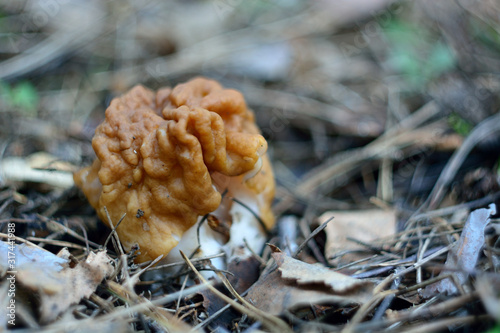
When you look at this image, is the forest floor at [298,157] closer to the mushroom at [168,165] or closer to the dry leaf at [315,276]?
the dry leaf at [315,276]

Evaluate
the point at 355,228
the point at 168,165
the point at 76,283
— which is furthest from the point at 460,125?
the point at 76,283

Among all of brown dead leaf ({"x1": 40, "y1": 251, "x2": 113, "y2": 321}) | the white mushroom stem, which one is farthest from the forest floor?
the white mushroom stem

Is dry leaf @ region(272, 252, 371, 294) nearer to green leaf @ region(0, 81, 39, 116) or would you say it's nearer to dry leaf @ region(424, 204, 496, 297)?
dry leaf @ region(424, 204, 496, 297)

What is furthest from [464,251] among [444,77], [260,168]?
[444,77]

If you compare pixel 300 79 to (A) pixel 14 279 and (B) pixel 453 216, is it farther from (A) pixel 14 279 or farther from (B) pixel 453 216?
(A) pixel 14 279

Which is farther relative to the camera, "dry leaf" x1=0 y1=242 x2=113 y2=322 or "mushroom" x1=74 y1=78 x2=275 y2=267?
"mushroom" x1=74 y1=78 x2=275 y2=267
